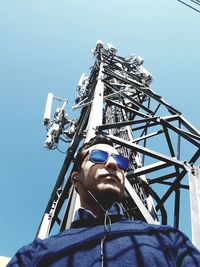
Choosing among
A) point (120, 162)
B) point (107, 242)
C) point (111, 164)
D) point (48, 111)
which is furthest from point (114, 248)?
point (48, 111)

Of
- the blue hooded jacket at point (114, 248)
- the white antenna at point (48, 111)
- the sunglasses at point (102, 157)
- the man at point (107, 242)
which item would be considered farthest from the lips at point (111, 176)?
the white antenna at point (48, 111)

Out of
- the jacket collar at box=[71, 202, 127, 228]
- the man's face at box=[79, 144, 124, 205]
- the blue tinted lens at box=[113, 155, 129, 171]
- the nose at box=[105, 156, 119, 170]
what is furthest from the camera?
the blue tinted lens at box=[113, 155, 129, 171]

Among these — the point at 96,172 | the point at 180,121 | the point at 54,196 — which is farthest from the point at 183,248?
the point at 54,196

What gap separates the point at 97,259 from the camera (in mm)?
1685

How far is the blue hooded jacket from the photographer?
1.68 m

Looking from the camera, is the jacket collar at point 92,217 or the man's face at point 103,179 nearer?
the jacket collar at point 92,217

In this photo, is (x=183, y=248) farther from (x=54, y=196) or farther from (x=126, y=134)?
(x=126, y=134)

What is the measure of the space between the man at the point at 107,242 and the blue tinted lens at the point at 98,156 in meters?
0.17

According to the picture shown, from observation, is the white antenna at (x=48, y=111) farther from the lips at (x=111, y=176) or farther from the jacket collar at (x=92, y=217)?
the jacket collar at (x=92, y=217)

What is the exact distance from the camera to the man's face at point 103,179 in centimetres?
233

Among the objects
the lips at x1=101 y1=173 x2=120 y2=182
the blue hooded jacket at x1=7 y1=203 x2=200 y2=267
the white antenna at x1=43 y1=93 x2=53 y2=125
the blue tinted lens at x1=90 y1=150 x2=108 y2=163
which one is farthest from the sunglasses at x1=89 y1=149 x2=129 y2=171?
the white antenna at x1=43 y1=93 x2=53 y2=125

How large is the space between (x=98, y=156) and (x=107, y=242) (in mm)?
921

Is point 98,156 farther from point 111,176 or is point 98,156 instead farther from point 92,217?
point 92,217

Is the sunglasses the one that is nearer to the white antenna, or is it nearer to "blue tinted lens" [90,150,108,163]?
Result: "blue tinted lens" [90,150,108,163]
